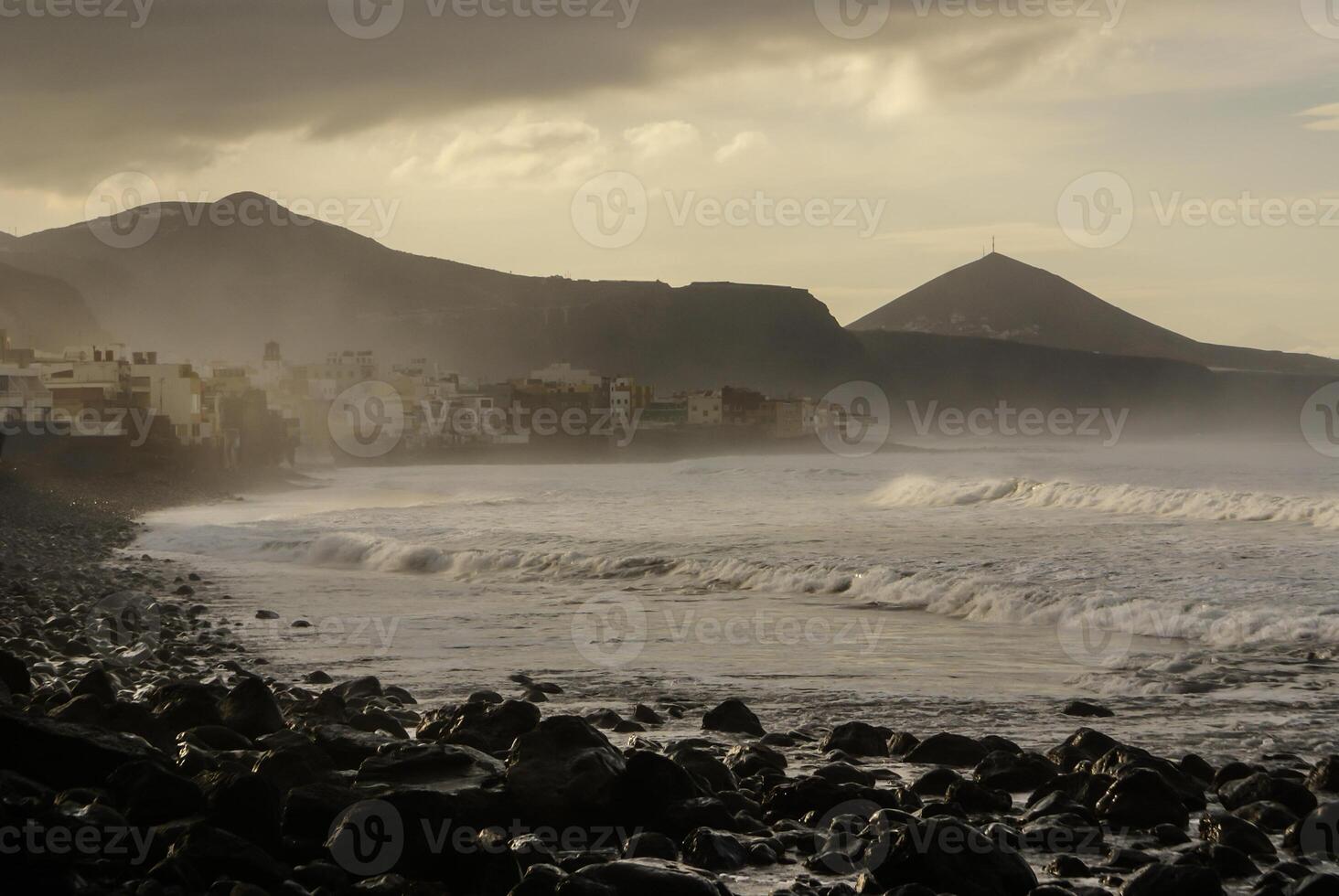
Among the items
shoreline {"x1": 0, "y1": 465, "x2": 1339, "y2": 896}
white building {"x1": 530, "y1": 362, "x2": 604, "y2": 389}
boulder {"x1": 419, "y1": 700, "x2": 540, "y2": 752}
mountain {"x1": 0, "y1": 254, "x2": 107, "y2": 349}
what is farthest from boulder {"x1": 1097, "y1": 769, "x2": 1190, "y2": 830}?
mountain {"x1": 0, "y1": 254, "x2": 107, "y2": 349}

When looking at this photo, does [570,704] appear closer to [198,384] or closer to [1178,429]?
[198,384]

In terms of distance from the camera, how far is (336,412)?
330 ft

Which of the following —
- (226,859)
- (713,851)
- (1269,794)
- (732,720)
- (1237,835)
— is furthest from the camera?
(732,720)

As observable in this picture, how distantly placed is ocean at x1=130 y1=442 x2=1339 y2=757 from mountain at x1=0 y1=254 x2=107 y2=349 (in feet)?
282

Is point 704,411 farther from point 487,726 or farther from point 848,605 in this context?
point 487,726

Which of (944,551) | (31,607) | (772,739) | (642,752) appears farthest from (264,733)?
(944,551)

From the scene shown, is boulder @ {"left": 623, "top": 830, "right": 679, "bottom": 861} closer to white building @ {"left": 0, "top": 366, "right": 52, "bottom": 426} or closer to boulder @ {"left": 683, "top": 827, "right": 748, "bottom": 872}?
boulder @ {"left": 683, "top": 827, "right": 748, "bottom": 872}

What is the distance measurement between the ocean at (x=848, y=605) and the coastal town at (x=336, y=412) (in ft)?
83.8

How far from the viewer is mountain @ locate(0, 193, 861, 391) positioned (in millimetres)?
159375

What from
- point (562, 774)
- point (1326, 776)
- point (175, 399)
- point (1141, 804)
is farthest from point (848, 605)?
point (175, 399)

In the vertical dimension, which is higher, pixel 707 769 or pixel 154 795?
pixel 154 795

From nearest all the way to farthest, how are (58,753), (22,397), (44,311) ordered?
(58,753)
(22,397)
(44,311)

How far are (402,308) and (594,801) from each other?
166479 millimetres

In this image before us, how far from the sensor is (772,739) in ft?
27.4
